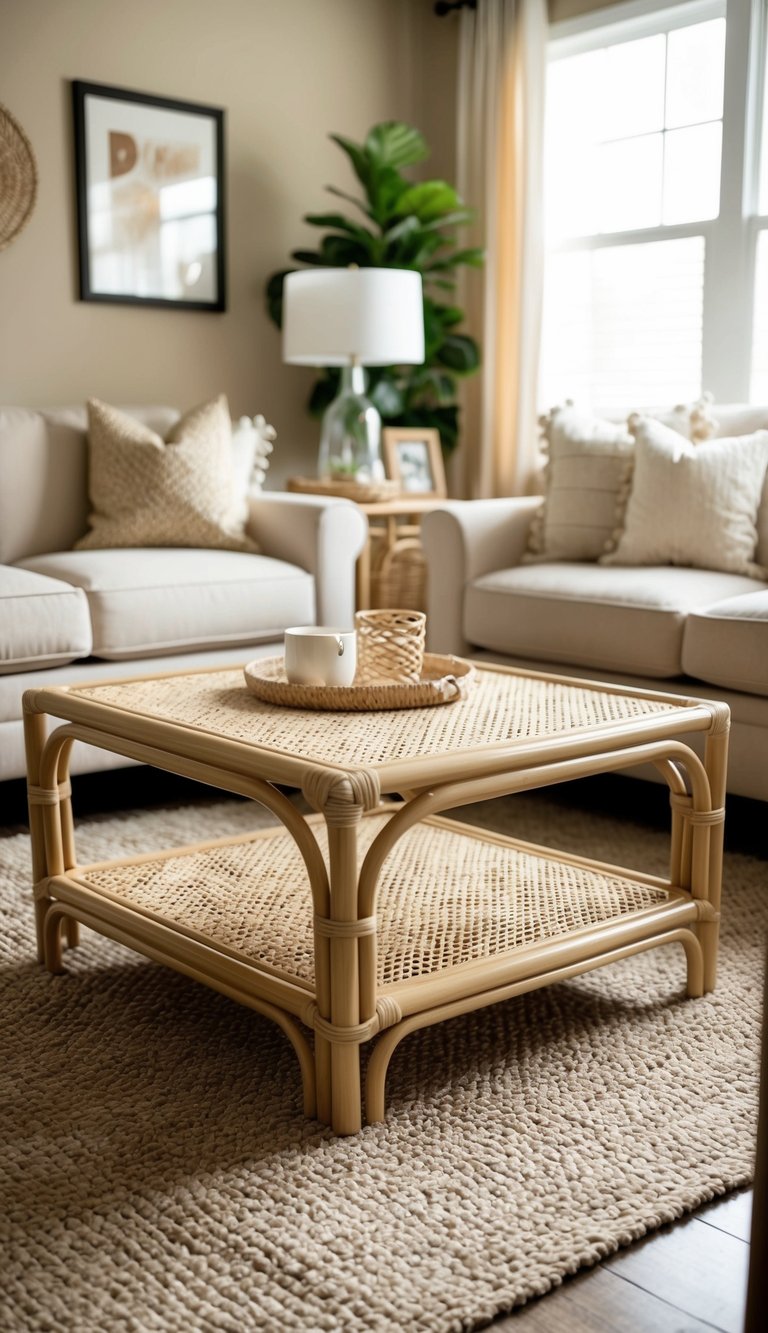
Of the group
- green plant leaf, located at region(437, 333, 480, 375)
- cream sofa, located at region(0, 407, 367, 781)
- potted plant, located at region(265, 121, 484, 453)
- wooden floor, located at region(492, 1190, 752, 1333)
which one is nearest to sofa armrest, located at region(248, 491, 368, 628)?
cream sofa, located at region(0, 407, 367, 781)

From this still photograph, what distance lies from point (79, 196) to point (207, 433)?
98 centimetres

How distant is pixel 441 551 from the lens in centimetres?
318

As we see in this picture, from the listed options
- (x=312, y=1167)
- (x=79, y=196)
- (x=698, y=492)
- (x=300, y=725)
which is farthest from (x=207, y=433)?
(x=312, y=1167)

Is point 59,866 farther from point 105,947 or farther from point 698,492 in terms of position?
point 698,492

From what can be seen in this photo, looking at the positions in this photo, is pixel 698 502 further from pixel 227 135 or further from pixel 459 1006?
pixel 227 135

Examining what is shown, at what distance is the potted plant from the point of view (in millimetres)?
4066

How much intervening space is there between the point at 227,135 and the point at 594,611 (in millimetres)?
2325

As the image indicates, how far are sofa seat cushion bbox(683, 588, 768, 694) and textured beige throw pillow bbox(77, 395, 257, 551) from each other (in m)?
1.29

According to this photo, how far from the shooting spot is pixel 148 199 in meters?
3.89

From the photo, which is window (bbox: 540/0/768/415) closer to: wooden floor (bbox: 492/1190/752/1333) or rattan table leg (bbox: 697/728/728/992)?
rattan table leg (bbox: 697/728/728/992)

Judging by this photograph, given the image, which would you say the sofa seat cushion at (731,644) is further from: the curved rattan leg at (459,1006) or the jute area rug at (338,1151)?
the curved rattan leg at (459,1006)

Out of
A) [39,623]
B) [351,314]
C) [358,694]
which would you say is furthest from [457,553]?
[358,694]

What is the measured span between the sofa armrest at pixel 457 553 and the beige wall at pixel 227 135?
4.30ft

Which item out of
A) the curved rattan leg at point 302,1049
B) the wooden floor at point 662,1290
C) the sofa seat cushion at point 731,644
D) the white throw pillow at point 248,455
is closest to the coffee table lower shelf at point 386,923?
the curved rattan leg at point 302,1049
